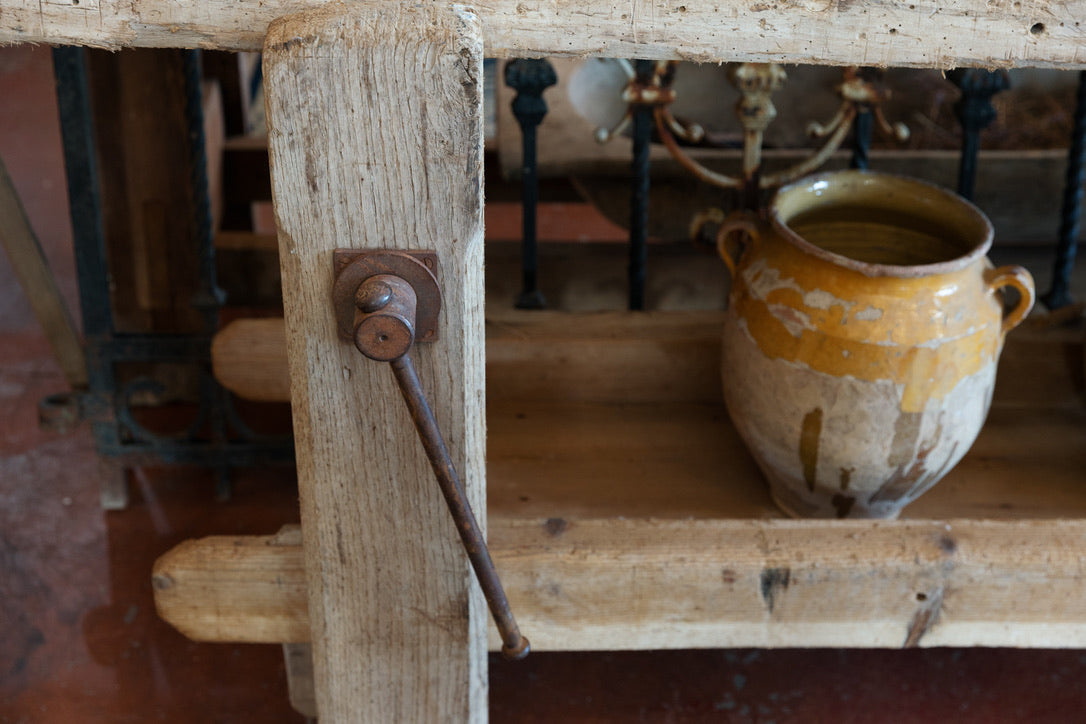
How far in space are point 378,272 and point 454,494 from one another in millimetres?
172

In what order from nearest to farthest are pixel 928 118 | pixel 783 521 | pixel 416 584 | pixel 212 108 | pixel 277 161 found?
1. pixel 277 161
2. pixel 416 584
3. pixel 783 521
4. pixel 212 108
5. pixel 928 118

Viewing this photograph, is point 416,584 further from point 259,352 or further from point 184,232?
point 184,232

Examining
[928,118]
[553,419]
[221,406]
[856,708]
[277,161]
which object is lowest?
[856,708]

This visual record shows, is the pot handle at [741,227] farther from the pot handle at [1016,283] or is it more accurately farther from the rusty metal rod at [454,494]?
the rusty metal rod at [454,494]

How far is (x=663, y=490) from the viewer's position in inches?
49.7

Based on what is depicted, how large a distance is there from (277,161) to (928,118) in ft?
6.10

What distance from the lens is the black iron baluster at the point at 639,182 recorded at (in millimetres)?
1432

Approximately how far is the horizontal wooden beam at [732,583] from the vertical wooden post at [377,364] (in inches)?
3.2

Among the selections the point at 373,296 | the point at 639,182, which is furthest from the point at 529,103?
the point at 373,296

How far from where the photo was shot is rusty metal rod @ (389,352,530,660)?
750 millimetres

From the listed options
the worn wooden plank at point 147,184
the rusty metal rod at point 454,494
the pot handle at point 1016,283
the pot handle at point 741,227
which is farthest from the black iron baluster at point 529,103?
the rusty metal rod at point 454,494

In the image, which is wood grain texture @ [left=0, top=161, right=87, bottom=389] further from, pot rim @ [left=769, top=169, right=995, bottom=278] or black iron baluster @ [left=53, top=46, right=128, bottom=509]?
pot rim @ [left=769, top=169, right=995, bottom=278]

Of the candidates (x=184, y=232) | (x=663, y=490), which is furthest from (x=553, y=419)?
(x=184, y=232)

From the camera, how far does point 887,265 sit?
42.1 inches
